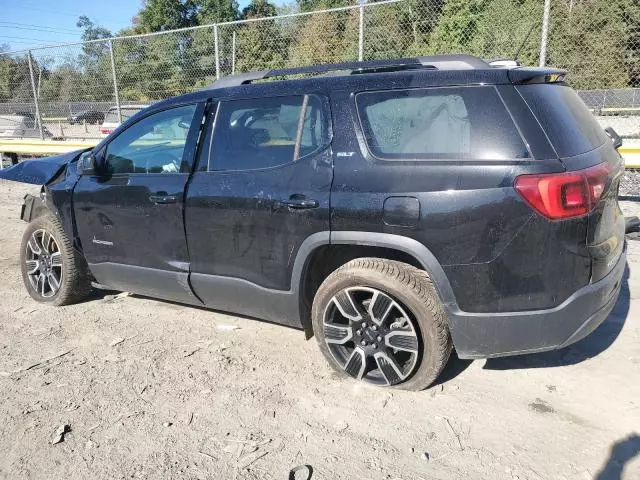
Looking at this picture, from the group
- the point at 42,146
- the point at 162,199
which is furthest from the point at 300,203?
the point at 42,146

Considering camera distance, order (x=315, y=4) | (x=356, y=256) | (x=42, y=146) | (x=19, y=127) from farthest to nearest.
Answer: (x=315, y=4) → (x=19, y=127) → (x=42, y=146) → (x=356, y=256)

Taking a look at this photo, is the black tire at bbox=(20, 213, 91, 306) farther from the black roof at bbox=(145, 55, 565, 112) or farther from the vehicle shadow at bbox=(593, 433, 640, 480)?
the vehicle shadow at bbox=(593, 433, 640, 480)

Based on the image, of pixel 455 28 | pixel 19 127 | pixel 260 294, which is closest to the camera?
pixel 260 294

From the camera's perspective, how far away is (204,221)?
3529 millimetres

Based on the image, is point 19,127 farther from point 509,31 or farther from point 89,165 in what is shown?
point 509,31

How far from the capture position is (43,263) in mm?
4641

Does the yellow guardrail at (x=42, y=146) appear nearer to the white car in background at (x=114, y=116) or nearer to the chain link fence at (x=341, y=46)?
the white car in background at (x=114, y=116)

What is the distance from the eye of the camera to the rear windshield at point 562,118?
261 cm

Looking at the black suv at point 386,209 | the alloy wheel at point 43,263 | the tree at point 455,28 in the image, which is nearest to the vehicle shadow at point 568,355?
the black suv at point 386,209

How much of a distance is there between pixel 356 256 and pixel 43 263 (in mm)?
3032

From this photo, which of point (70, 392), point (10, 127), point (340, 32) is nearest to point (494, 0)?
point (340, 32)

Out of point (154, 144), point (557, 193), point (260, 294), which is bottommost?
point (260, 294)

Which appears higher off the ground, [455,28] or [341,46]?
[455,28]

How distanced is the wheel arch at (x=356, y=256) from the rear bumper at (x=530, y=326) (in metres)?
A: 0.15
